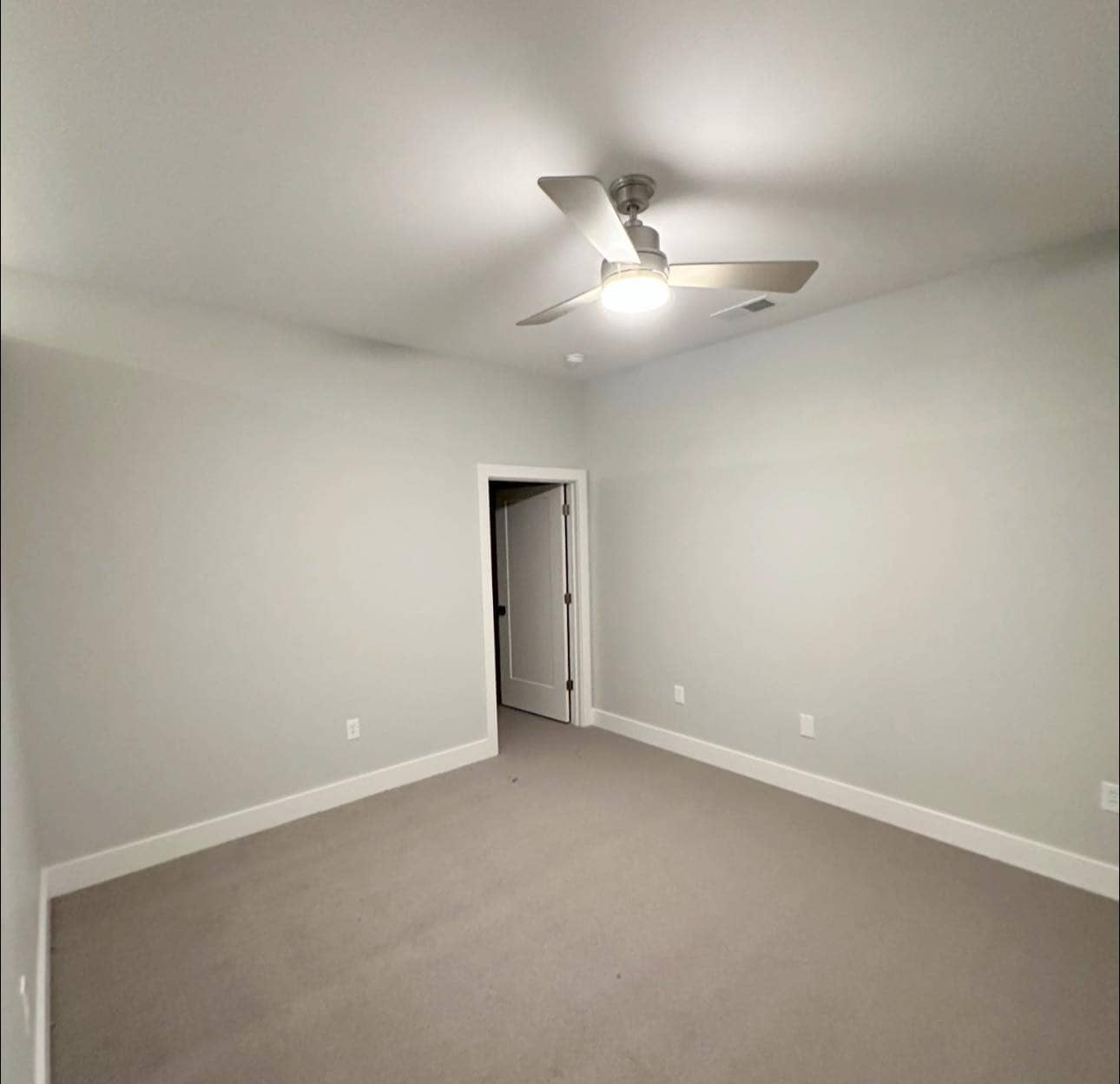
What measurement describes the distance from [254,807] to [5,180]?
2.72 m

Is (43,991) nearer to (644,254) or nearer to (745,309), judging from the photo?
(644,254)

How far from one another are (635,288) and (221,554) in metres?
2.33

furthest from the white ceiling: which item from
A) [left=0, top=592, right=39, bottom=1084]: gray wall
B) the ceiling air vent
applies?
[left=0, top=592, right=39, bottom=1084]: gray wall

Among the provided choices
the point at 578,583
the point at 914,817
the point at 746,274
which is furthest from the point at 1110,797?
the point at 578,583

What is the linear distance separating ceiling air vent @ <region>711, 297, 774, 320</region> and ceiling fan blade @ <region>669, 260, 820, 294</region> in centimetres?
99

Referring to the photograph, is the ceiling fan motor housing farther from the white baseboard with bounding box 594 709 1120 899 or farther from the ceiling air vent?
the white baseboard with bounding box 594 709 1120 899

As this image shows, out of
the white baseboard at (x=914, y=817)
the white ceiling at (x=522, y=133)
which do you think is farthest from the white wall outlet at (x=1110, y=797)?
the white ceiling at (x=522, y=133)

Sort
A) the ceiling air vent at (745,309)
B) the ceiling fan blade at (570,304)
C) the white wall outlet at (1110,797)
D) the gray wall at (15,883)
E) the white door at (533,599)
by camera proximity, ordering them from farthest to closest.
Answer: the white door at (533,599) < the ceiling air vent at (745,309) < the white wall outlet at (1110,797) < the ceiling fan blade at (570,304) < the gray wall at (15,883)

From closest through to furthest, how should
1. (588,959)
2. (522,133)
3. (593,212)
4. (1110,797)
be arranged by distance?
(593,212) < (522,133) < (588,959) < (1110,797)

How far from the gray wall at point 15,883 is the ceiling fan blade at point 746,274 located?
86.6 inches

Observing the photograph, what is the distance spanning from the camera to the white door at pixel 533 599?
14.6ft

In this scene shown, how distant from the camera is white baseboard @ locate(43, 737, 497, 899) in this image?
97.7 inches

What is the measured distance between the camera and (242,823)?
9.49 feet

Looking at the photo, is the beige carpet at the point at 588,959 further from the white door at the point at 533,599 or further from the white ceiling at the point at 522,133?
the white ceiling at the point at 522,133
